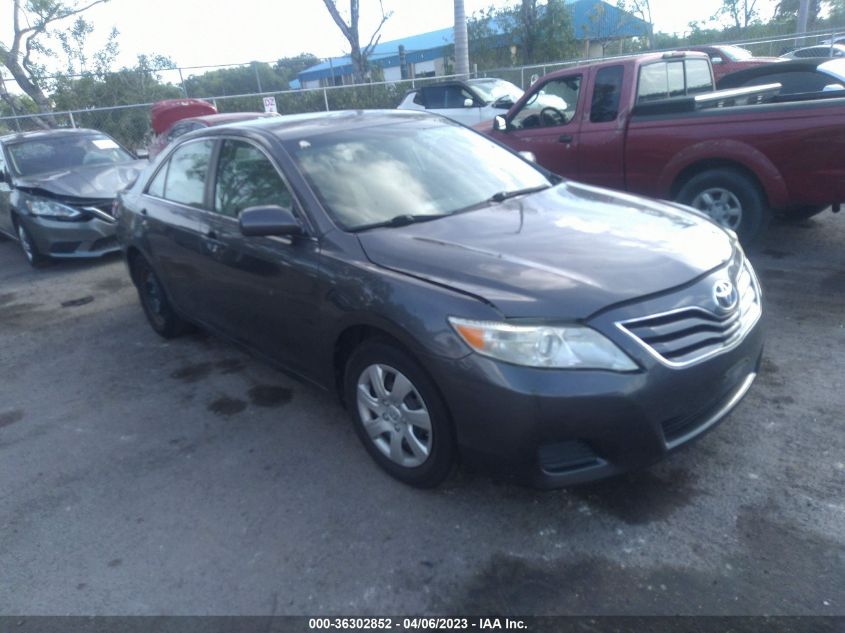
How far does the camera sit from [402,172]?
396 cm

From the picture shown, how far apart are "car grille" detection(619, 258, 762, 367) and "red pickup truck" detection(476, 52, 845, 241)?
3.27m

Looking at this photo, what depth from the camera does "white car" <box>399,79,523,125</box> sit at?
539 inches

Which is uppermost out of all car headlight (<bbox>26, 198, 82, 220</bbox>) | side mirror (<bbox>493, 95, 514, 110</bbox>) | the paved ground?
side mirror (<bbox>493, 95, 514, 110</bbox>)

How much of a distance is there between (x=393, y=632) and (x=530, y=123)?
6337mm

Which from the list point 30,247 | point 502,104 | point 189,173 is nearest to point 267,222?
point 189,173

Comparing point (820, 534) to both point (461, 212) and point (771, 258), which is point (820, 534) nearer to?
point (461, 212)

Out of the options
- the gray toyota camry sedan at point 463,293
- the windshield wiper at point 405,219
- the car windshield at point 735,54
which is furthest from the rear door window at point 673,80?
the car windshield at point 735,54

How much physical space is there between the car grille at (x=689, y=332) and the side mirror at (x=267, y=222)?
172 centimetres

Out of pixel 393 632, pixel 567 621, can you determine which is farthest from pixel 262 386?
pixel 567 621

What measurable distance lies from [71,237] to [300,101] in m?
13.6

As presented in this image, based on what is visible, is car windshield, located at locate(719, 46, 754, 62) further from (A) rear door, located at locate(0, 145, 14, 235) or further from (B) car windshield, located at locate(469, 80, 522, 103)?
(A) rear door, located at locate(0, 145, 14, 235)

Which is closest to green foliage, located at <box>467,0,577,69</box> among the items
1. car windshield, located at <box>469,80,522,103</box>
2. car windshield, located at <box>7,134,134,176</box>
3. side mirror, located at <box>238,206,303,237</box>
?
car windshield, located at <box>469,80,522,103</box>

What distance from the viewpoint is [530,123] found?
25.5 ft

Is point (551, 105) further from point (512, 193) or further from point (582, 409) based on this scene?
point (582, 409)
